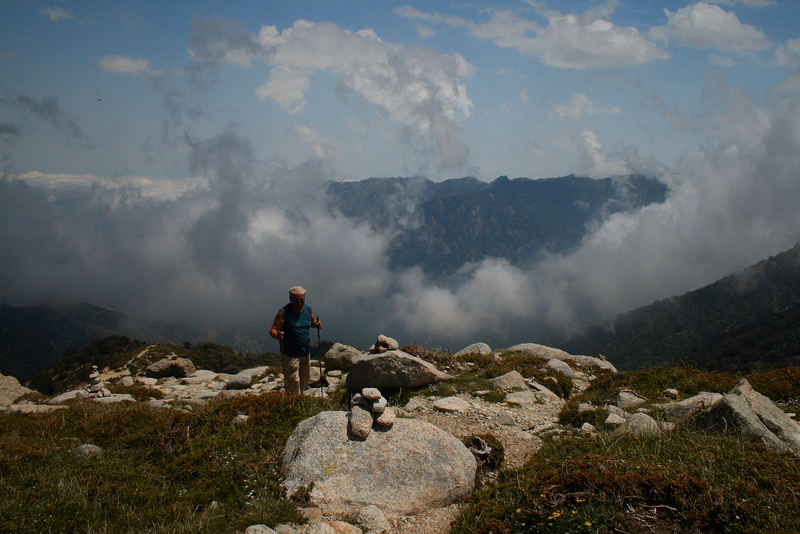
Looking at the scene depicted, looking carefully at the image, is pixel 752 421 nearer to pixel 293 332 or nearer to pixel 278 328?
pixel 293 332

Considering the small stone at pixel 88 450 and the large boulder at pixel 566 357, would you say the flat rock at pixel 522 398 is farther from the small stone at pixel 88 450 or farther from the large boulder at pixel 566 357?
the small stone at pixel 88 450

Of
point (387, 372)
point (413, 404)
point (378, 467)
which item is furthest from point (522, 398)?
point (378, 467)

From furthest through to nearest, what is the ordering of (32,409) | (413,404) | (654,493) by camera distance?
(32,409), (413,404), (654,493)

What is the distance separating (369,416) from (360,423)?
403 millimetres

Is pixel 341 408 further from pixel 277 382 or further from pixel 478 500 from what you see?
pixel 277 382

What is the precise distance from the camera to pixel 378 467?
26.2 feet

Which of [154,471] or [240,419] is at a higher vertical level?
[240,419]

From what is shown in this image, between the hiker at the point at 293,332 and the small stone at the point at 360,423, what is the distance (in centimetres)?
400

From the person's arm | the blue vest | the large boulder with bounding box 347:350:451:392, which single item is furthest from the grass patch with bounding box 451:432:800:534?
the person's arm

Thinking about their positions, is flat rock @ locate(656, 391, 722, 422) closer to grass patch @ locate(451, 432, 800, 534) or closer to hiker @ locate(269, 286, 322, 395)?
grass patch @ locate(451, 432, 800, 534)

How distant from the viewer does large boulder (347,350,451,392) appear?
13688mm

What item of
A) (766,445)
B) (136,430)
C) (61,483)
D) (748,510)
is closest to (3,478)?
(61,483)

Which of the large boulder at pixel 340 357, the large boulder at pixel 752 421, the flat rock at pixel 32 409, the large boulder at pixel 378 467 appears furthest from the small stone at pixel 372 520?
the large boulder at pixel 340 357

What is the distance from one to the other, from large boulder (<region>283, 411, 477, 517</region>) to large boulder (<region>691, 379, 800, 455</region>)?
4.74m
